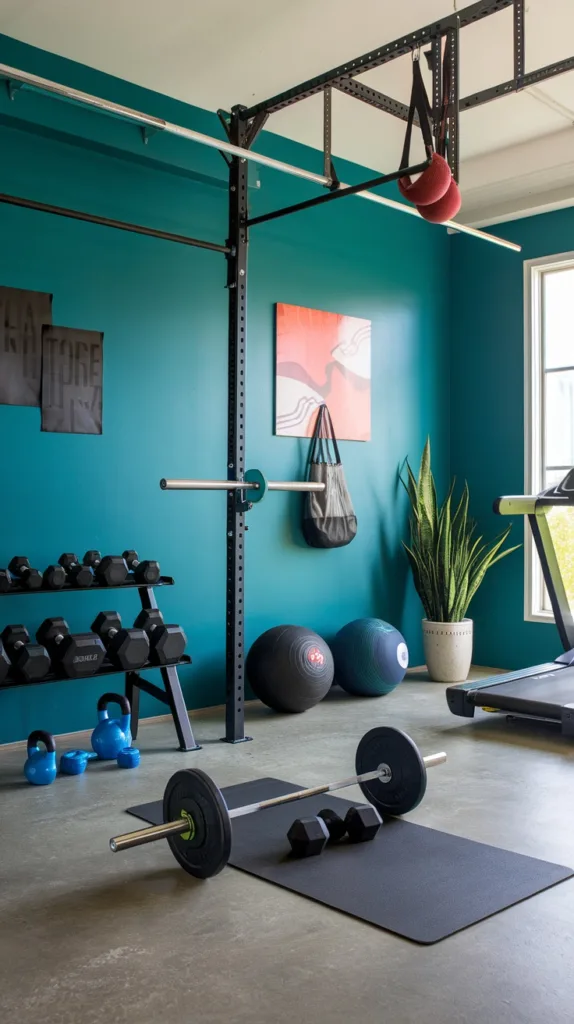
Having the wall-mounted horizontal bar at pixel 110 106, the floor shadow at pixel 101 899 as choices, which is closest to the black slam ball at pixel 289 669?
the floor shadow at pixel 101 899

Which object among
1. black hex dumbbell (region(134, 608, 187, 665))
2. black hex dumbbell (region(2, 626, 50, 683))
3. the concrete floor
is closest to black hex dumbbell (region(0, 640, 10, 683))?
black hex dumbbell (region(2, 626, 50, 683))

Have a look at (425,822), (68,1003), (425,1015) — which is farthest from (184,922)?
(425,822)

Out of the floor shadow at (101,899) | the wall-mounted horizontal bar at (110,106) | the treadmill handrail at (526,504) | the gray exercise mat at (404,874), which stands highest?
the wall-mounted horizontal bar at (110,106)

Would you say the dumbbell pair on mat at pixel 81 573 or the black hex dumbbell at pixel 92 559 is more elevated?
the black hex dumbbell at pixel 92 559

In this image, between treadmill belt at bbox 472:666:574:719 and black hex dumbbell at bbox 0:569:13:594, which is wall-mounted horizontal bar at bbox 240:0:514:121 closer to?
black hex dumbbell at bbox 0:569:13:594

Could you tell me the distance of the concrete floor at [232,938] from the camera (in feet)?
6.42

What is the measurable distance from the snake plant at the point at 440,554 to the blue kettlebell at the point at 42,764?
2.95 meters

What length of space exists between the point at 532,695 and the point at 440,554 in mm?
1494

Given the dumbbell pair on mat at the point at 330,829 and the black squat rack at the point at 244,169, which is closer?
the dumbbell pair on mat at the point at 330,829

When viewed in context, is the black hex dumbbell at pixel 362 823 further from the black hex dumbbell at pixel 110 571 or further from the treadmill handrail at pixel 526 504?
the treadmill handrail at pixel 526 504

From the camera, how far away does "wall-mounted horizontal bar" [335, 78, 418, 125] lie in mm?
3914

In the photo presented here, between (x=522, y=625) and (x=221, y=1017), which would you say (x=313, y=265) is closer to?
(x=522, y=625)

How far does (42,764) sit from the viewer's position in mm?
Result: 3572

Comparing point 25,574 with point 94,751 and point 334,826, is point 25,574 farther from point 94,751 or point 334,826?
point 334,826
